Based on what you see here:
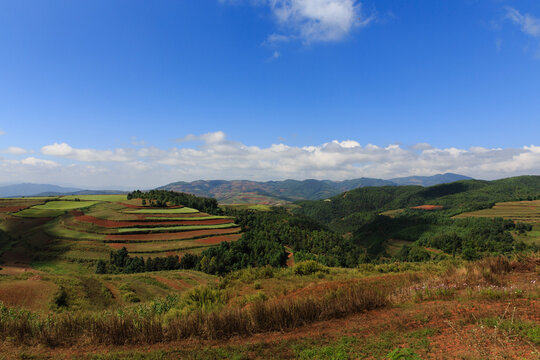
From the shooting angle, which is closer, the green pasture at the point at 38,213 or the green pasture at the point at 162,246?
the green pasture at the point at 162,246

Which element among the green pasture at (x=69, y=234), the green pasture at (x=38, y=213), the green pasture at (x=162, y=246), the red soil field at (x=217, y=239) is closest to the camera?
the green pasture at (x=162, y=246)

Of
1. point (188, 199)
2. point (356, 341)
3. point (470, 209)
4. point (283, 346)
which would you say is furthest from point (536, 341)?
point (470, 209)

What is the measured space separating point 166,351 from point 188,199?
13980 centimetres

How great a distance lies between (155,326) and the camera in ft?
28.1

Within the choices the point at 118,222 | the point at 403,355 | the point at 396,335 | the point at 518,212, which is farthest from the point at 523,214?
the point at 118,222

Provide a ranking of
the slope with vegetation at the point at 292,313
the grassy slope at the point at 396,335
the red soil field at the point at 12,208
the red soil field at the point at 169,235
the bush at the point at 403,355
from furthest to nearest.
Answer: the red soil field at the point at 12,208
the red soil field at the point at 169,235
the slope with vegetation at the point at 292,313
the grassy slope at the point at 396,335
the bush at the point at 403,355

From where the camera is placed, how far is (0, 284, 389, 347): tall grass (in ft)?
27.4

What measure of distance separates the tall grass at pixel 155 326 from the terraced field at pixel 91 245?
14254 millimetres

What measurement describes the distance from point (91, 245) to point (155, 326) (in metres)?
73.5

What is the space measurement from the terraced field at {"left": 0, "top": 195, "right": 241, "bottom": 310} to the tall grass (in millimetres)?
14254

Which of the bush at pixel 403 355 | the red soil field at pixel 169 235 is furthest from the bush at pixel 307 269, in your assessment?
the red soil field at pixel 169 235

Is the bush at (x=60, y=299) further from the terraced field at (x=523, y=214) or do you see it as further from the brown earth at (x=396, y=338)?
the terraced field at (x=523, y=214)

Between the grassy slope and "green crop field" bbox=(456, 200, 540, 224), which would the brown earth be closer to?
A: the grassy slope

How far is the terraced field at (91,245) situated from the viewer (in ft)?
79.2
